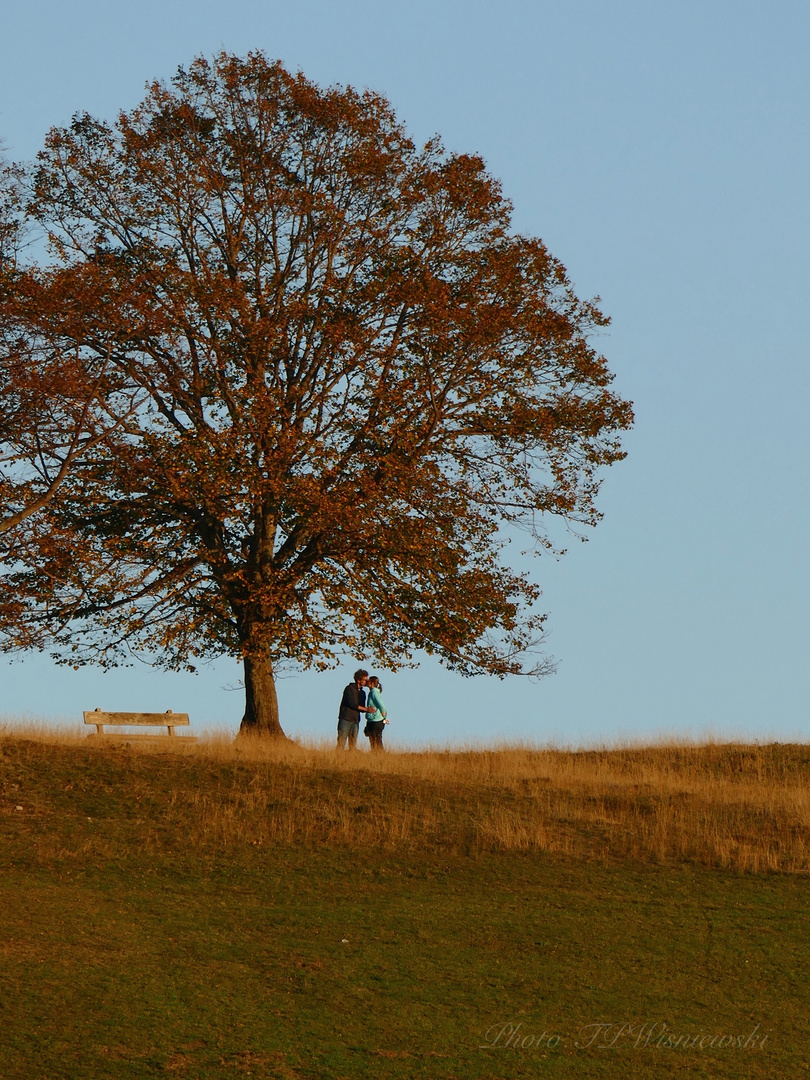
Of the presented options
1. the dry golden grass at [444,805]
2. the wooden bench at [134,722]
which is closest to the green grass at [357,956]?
the dry golden grass at [444,805]

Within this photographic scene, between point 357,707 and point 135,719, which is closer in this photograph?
point 135,719

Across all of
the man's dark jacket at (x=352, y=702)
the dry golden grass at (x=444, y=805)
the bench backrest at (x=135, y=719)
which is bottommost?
the dry golden grass at (x=444, y=805)

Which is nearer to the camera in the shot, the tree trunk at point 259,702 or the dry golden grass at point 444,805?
the dry golden grass at point 444,805

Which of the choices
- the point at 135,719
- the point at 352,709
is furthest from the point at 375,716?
the point at 135,719

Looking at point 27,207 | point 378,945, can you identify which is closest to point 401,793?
point 378,945

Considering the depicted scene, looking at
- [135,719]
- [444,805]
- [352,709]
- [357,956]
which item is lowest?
[357,956]

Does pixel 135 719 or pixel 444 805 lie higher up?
pixel 135 719

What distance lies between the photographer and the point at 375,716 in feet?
95.7

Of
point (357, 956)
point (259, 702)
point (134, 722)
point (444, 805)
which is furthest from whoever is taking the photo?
point (259, 702)

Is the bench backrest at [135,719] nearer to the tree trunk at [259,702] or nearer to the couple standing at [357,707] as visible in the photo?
the tree trunk at [259,702]

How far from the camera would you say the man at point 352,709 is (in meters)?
28.7

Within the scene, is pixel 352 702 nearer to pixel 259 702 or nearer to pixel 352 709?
pixel 352 709

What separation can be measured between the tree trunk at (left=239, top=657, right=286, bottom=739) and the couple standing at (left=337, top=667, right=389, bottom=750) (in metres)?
1.37

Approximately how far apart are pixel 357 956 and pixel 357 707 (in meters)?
14.0
